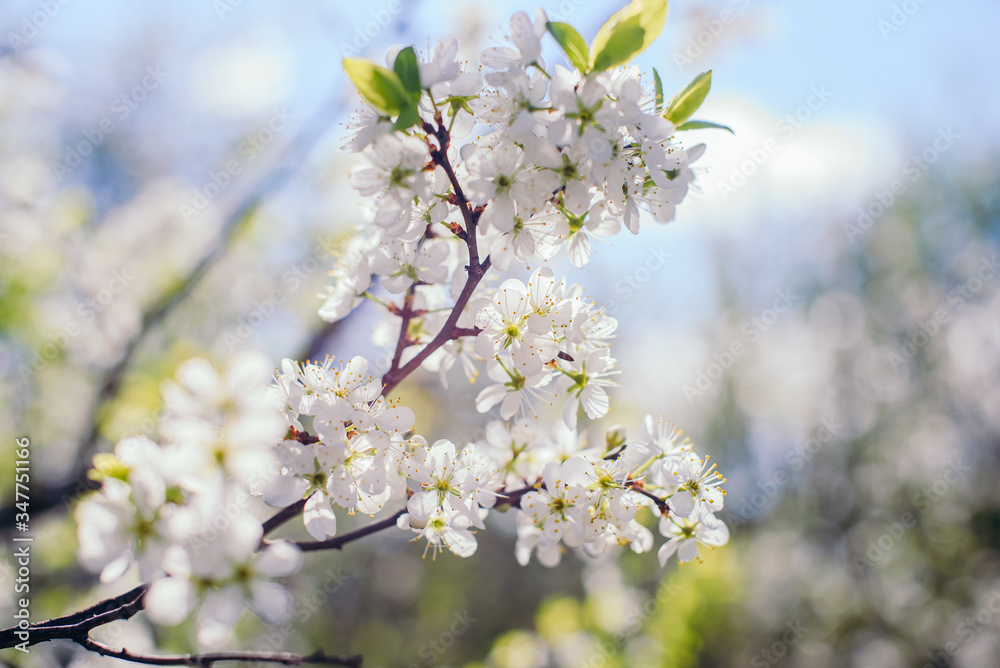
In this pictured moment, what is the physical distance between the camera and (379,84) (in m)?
0.93

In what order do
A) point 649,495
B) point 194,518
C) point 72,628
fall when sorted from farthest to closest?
1. point 649,495
2. point 72,628
3. point 194,518

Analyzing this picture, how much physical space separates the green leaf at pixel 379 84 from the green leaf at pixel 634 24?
13.9 inches

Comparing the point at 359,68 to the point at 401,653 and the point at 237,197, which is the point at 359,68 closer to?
the point at 237,197

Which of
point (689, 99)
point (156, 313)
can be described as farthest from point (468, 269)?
point (156, 313)

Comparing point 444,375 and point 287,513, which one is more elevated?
point 444,375

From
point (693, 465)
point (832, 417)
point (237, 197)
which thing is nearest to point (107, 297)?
point (237, 197)

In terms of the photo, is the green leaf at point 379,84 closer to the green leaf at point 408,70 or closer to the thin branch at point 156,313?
the green leaf at point 408,70

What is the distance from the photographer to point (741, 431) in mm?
7285

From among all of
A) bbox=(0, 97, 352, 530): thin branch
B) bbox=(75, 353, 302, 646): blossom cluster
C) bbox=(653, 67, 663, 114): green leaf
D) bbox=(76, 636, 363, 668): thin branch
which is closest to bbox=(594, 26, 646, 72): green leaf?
bbox=(653, 67, 663, 114): green leaf

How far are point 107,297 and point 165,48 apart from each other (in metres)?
2.71

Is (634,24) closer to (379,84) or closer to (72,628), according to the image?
(379,84)

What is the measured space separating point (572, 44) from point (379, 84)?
341 mm

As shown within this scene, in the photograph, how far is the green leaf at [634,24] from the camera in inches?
38.8

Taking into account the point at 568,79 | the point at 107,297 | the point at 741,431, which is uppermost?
the point at 568,79
